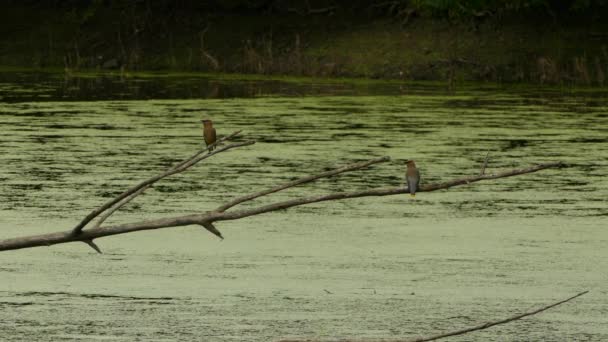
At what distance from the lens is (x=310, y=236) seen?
960 centimetres

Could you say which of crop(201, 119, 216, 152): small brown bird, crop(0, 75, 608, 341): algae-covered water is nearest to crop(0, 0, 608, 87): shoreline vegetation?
crop(0, 75, 608, 341): algae-covered water

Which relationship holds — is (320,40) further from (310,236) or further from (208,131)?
(310,236)

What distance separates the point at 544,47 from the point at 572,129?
40.6ft

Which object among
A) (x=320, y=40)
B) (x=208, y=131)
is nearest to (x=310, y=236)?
(x=208, y=131)

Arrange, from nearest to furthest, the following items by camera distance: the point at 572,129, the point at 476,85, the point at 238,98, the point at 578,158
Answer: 1. the point at 578,158
2. the point at 572,129
3. the point at 238,98
4. the point at 476,85

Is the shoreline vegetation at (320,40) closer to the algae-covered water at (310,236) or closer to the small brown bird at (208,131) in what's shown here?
the algae-covered water at (310,236)

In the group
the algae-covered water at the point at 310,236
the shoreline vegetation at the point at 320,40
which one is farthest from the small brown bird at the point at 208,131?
the shoreline vegetation at the point at 320,40

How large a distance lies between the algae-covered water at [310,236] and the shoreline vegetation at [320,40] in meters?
10.2

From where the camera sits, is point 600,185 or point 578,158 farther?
point 578,158

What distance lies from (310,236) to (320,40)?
23.0 metres

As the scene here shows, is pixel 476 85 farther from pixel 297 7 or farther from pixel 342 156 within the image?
pixel 342 156

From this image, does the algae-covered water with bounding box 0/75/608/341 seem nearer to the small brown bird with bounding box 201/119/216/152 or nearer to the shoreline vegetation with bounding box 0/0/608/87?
the small brown bird with bounding box 201/119/216/152

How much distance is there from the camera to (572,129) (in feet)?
57.5

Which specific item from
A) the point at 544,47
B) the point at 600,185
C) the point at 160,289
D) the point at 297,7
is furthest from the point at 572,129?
the point at 297,7
